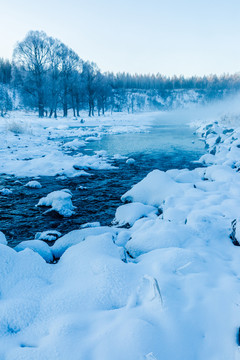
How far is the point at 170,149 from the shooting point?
11.9 meters

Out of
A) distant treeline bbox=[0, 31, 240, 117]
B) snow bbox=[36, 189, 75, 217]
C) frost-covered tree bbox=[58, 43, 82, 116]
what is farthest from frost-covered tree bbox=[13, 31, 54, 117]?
snow bbox=[36, 189, 75, 217]

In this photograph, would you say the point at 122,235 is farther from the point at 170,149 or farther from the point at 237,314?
the point at 170,149

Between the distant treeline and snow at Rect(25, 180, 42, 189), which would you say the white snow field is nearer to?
snow at Rect(25, 180, 42, 189)

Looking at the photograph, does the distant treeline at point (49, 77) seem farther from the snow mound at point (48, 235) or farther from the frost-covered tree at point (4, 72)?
the snow mound at point (48, 235)

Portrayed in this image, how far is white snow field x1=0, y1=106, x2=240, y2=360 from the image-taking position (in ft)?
4.53

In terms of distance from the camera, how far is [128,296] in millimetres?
1850

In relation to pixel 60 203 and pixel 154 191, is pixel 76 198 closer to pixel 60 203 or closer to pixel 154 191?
pixel 60 203

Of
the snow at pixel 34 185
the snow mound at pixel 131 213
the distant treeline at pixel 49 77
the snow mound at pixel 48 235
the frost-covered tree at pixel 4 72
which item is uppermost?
the frost-covered tree at pixel 4 72

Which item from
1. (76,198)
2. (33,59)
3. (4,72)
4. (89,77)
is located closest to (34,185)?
(76,198)

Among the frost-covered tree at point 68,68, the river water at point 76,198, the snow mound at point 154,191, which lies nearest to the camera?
the river water at point 76,198

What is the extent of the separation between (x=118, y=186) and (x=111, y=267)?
13.6 feet

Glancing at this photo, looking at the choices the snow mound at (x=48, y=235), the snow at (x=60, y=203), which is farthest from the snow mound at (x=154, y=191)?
the snow mound at (x=48, y=235)

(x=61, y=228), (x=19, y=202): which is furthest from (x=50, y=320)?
(x=19, y=202)

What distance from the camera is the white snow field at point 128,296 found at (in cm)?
138
